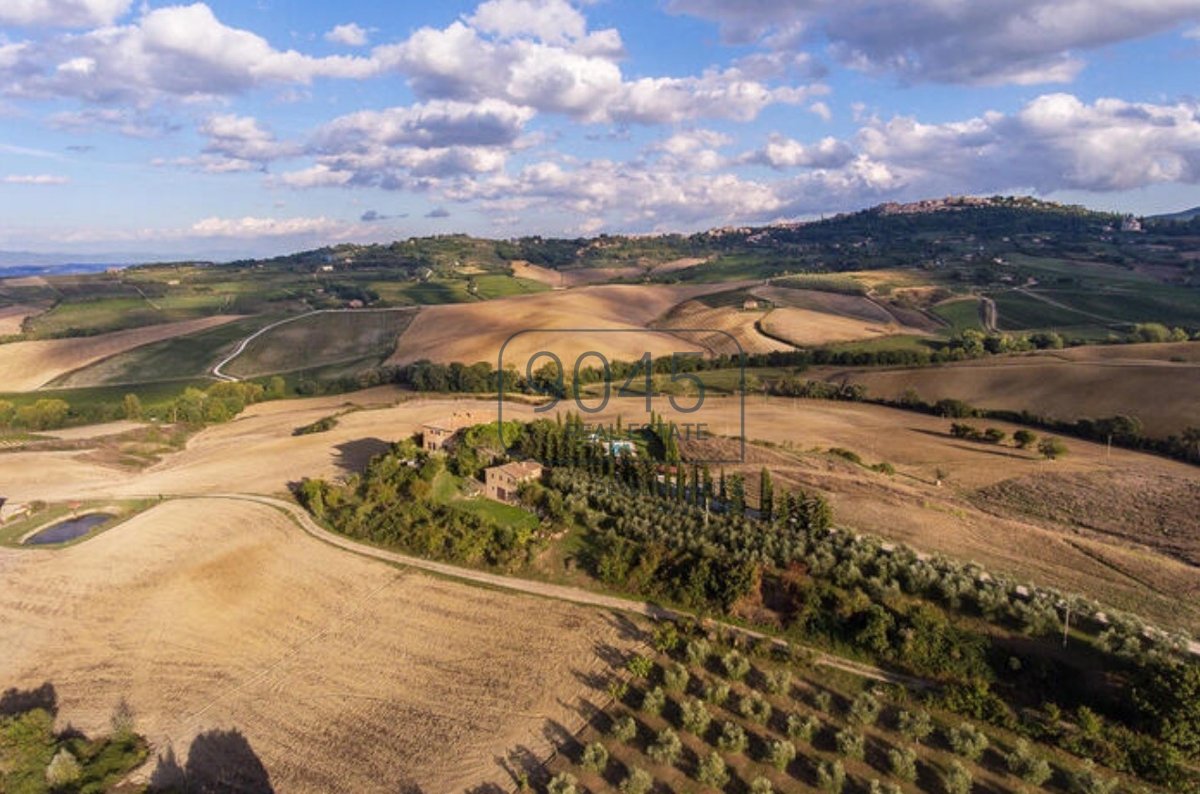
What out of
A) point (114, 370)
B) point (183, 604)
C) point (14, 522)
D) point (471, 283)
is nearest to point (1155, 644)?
point (183, 604)

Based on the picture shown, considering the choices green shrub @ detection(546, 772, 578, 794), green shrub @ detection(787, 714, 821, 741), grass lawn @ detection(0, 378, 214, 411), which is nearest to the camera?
green shrub @ detection(546, 772, 578, 794)

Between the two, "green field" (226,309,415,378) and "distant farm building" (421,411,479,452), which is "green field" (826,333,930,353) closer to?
"distant farm building" (421,411,479,452)

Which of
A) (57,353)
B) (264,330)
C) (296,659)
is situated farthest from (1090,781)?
(57,353)

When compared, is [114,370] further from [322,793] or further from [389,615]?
[322,793]

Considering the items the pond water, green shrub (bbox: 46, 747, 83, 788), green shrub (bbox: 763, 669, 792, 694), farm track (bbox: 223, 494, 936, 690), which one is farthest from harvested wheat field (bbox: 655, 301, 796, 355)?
green shrub (bbox: 46, 747, 83, 788)

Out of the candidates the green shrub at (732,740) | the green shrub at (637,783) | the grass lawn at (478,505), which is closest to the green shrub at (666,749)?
the green shrub at (637,783)
